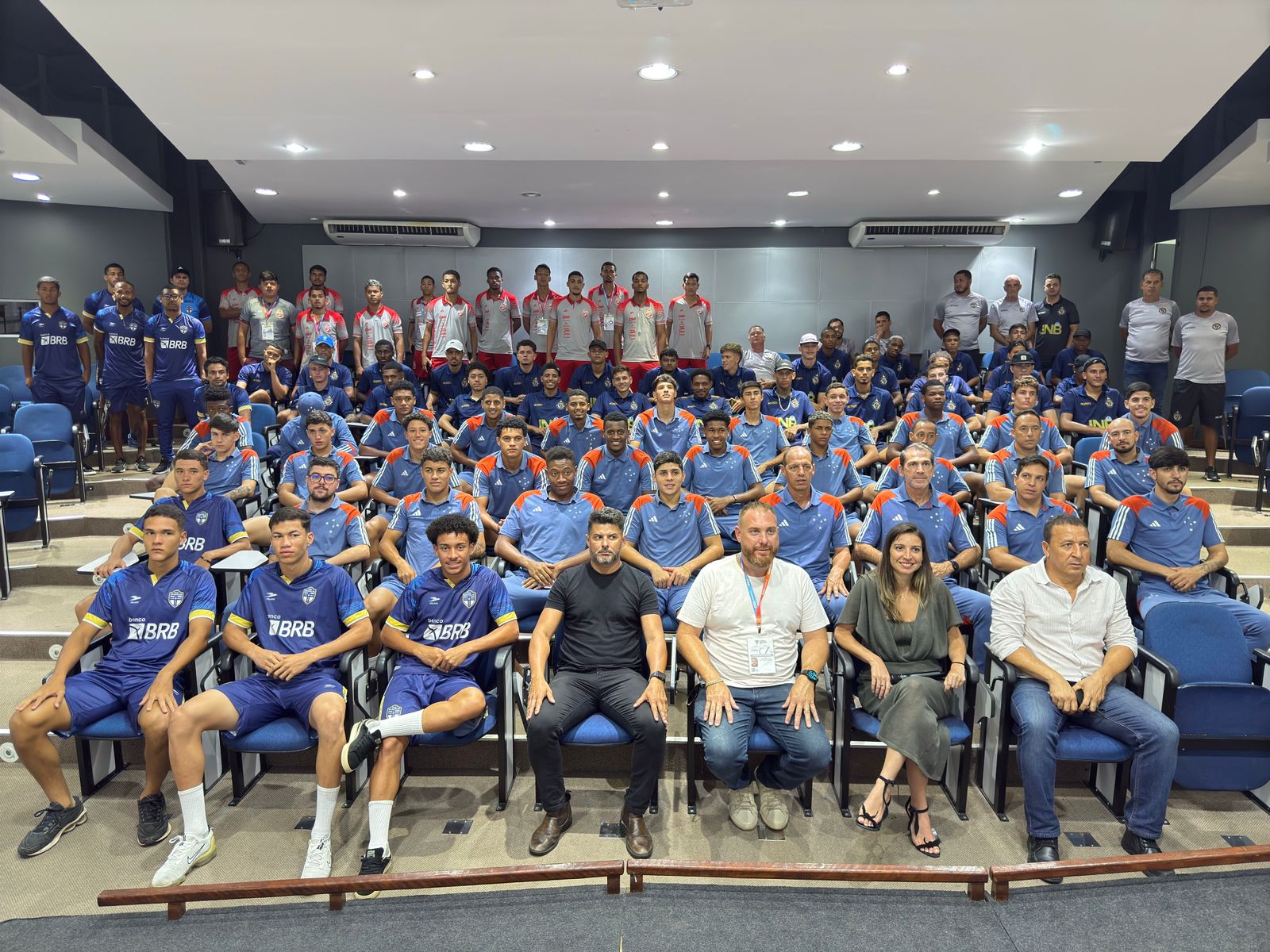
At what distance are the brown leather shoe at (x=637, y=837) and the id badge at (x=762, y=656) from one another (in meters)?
0.69

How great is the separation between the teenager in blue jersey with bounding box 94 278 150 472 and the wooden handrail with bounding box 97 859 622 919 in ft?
19.1

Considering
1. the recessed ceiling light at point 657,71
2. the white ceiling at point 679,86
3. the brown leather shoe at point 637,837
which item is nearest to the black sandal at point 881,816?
the brown leather shoe at point 637,837

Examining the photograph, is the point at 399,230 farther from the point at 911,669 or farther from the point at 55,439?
the point at 911,669

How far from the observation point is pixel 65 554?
17.8 ft

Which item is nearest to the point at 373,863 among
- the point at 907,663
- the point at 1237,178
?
the point at 907,663

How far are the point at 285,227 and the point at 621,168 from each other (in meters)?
4.71

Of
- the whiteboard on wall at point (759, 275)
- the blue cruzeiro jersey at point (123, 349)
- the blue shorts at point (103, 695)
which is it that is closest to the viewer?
the blue shorts at point (103, 695)

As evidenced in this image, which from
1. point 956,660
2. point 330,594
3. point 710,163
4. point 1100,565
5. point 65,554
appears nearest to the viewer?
point 956,660

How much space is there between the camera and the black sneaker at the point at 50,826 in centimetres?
295

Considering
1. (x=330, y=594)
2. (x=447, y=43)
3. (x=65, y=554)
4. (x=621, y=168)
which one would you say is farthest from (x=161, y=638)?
(x=621, y=168)

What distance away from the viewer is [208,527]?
4.19m

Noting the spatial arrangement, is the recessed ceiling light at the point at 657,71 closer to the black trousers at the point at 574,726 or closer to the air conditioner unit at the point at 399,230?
the black trousers at the point at 574,726

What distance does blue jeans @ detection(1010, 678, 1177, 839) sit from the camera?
9.50 feet

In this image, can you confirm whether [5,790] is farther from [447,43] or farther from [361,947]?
[447,43]
